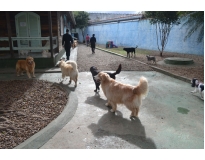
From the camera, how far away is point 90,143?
3.03 meters

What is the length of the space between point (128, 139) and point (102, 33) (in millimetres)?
31696

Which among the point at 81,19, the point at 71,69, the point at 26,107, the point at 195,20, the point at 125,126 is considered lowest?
the point at 125,126

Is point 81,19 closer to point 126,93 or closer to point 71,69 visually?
point 71,69

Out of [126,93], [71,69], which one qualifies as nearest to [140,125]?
[126,93]

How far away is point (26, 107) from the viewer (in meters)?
4.32

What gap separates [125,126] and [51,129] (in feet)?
4.86

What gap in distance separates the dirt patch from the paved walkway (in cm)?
26

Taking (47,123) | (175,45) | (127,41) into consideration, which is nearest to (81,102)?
(47,123)

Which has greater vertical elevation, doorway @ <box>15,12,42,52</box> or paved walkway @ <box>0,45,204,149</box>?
doorway @ <box>15,12,42,52</box>

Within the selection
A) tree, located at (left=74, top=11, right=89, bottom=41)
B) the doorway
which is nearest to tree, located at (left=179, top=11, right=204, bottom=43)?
the doorway

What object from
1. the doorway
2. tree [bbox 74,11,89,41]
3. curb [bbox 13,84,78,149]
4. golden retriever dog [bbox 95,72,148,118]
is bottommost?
curb [bbox 13,84,78,149]

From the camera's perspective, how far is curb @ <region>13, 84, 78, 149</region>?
9.53 feet

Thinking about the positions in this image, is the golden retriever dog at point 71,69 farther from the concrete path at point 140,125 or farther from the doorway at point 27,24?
the doorway at point 27,24

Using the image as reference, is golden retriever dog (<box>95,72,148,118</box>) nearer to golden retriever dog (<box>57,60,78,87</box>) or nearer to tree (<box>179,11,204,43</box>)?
golden retriever dog (<box>57,60,78,87</box>)
